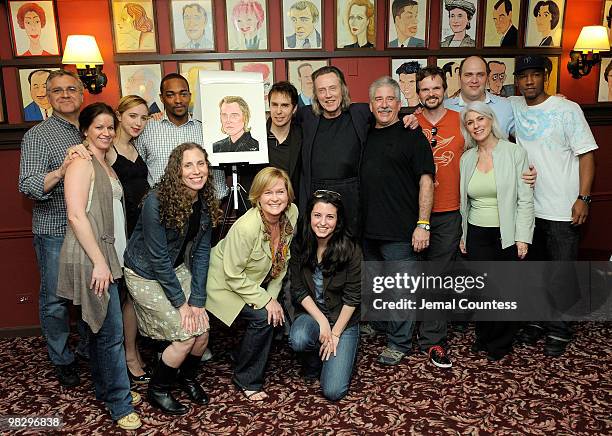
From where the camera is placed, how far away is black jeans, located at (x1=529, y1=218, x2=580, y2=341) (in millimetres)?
3242

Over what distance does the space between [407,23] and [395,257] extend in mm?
1992

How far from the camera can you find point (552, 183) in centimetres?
320

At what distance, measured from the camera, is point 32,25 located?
141 inches

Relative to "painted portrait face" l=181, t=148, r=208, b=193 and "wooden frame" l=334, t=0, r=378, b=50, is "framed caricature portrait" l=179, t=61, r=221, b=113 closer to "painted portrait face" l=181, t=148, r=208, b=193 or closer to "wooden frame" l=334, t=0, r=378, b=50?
"wooden frame" l=334, t=0, r=378, b=50

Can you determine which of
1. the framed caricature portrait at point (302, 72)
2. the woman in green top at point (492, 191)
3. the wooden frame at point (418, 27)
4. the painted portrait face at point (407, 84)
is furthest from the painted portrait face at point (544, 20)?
the framed caricature portrait at point (302, 72)

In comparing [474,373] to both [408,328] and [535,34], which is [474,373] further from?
[535,34]

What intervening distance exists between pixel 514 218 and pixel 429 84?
95 centimetres

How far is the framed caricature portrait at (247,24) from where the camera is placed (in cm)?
379

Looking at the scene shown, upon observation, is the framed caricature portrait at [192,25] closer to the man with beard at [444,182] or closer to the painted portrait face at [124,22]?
the painted portrait face at [124,22]

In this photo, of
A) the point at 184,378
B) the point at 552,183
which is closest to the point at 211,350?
the point at 184,378

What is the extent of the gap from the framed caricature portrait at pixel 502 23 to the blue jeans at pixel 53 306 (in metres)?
3.53

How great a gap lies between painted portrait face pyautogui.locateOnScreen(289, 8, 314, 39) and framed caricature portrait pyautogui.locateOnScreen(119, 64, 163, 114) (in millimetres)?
1070

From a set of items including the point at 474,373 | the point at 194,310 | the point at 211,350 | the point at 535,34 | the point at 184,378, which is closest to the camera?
the point at 194,310

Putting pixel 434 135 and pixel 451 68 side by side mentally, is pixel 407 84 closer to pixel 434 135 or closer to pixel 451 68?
pixel 451 68
